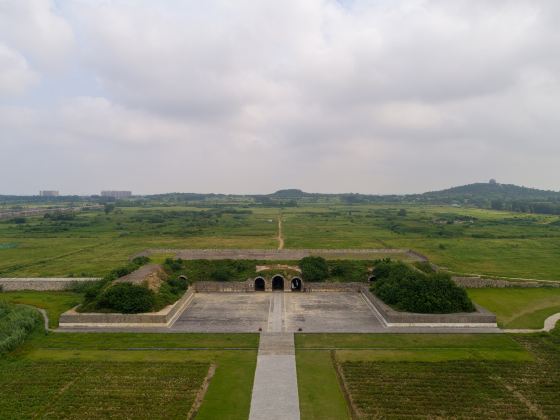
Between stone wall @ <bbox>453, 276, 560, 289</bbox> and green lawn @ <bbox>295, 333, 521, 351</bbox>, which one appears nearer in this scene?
green lawn @ <bbox>295, 333, 521, 351</bbox>

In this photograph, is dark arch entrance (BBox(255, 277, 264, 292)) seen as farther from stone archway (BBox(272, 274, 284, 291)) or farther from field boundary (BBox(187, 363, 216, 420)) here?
field boundary (BBox(187, 363, 216, 420))


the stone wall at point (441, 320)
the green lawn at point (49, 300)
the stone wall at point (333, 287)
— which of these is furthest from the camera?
the stone wall at point (333, 287)

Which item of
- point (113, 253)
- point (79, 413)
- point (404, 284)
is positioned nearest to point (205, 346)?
point (79, 413)

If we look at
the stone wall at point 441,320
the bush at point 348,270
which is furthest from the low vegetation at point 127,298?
the stone wall at point 441,320

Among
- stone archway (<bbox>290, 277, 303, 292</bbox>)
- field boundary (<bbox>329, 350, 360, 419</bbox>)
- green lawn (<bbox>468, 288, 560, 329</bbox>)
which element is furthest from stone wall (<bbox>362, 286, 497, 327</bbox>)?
stone archway (<bbox>290, 277, 303, 292</bbox>)

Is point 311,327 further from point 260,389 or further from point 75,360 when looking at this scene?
point 75,360

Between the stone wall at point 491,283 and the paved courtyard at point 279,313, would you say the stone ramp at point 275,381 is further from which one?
the stone wall at point 491,283

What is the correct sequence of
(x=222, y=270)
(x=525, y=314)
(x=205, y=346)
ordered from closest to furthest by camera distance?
(x=205, y=346)
(x=525, y=314)
(x=222, y=270)
